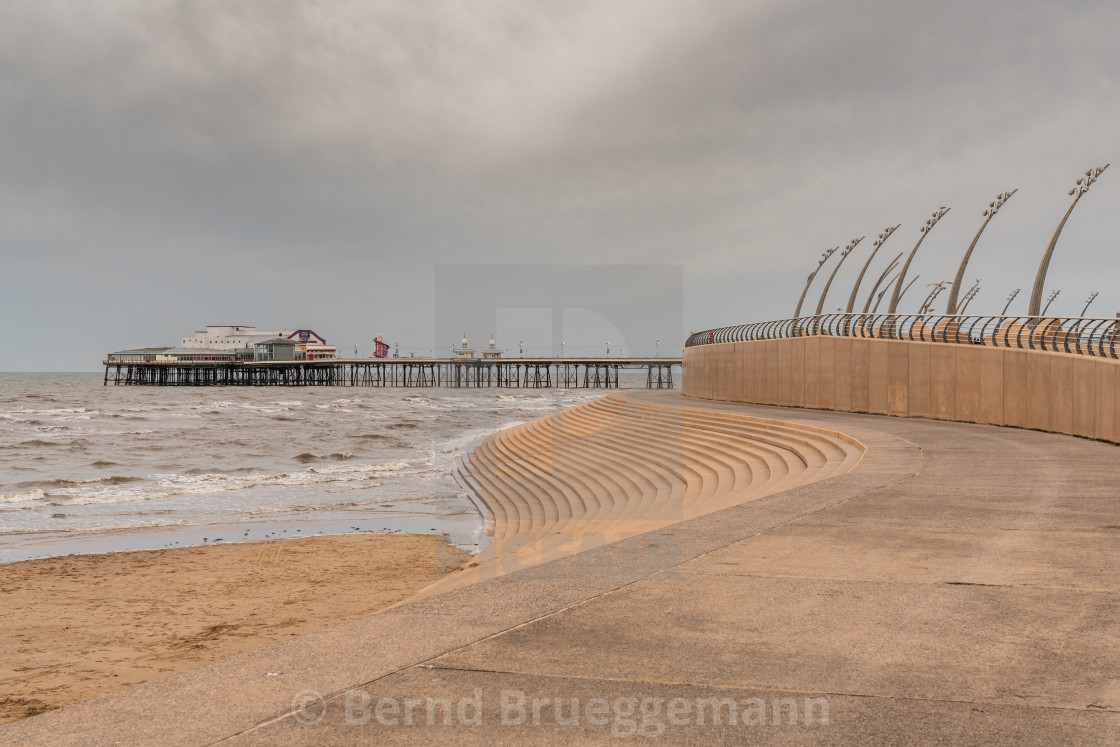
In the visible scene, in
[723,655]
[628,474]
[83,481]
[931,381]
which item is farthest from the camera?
[83,481]

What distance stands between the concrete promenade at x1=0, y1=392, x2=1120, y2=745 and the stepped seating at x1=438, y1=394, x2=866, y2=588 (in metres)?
2.05

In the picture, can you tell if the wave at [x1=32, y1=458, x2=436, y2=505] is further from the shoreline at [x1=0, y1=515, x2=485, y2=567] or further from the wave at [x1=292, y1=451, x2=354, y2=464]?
the shoreline at [x1=0, y1=515, x2=485, y2=567]

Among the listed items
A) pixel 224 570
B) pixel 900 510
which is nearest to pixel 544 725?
pixel 900 510

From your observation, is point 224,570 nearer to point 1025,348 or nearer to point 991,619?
point 991,619

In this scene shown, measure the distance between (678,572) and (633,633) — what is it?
1220 mm

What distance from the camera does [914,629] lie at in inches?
151

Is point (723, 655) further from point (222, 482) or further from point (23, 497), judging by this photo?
point (222, 482)

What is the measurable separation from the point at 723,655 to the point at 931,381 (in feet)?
52.5

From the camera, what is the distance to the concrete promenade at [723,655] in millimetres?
2826

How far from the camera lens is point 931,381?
1752cm

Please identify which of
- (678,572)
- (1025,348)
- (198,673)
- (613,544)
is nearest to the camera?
(198,673)

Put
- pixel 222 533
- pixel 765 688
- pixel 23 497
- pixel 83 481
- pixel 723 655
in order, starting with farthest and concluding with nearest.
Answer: pixel 83 481 < pixel 23 497 < pixel 222 533 < pixel 723 655 < pixel 765 688

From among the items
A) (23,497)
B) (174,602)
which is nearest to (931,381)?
(174,602)

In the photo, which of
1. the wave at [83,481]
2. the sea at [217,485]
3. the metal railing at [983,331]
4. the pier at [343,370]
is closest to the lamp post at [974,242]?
the metal railing at [983,331]
